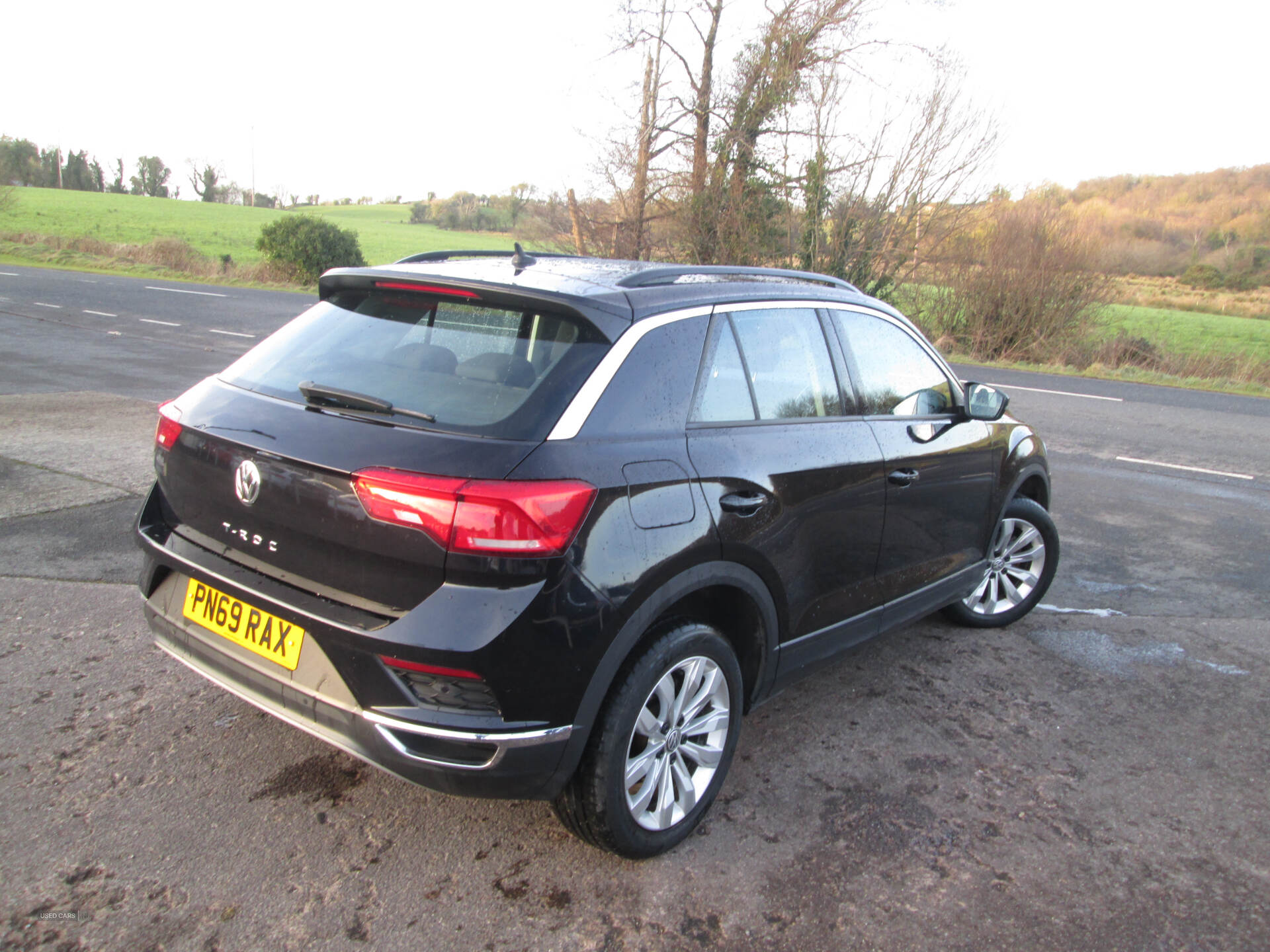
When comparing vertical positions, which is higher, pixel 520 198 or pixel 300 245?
pixel 520 198

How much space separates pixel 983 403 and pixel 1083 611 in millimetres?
1761

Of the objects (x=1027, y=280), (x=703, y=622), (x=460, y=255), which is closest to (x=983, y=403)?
(x=703, y=622)

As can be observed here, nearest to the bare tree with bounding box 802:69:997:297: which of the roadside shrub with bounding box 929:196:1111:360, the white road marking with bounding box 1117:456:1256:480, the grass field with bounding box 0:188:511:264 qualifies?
the roadside shrub with bounding box 929:196:1111:360

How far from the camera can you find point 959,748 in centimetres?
347

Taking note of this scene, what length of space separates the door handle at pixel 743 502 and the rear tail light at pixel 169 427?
5.59ft

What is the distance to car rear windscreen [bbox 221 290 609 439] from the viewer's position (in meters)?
2.43

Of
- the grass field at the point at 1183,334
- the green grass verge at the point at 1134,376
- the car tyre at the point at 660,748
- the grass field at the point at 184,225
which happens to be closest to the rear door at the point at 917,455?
the car tyre at the point at 660,748

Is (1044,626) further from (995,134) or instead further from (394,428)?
(995,134)

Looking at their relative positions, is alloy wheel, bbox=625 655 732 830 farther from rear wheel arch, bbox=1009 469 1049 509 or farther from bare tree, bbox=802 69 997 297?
bare tree, bbox=802 69 997 297

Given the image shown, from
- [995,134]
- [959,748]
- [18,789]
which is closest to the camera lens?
[18,789]

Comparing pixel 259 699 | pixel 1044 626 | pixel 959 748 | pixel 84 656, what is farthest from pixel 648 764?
pixel 1044 626

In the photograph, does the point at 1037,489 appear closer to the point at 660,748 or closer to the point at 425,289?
the point at 660,748

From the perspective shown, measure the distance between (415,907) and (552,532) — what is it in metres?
1.10

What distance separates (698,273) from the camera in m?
3.23
